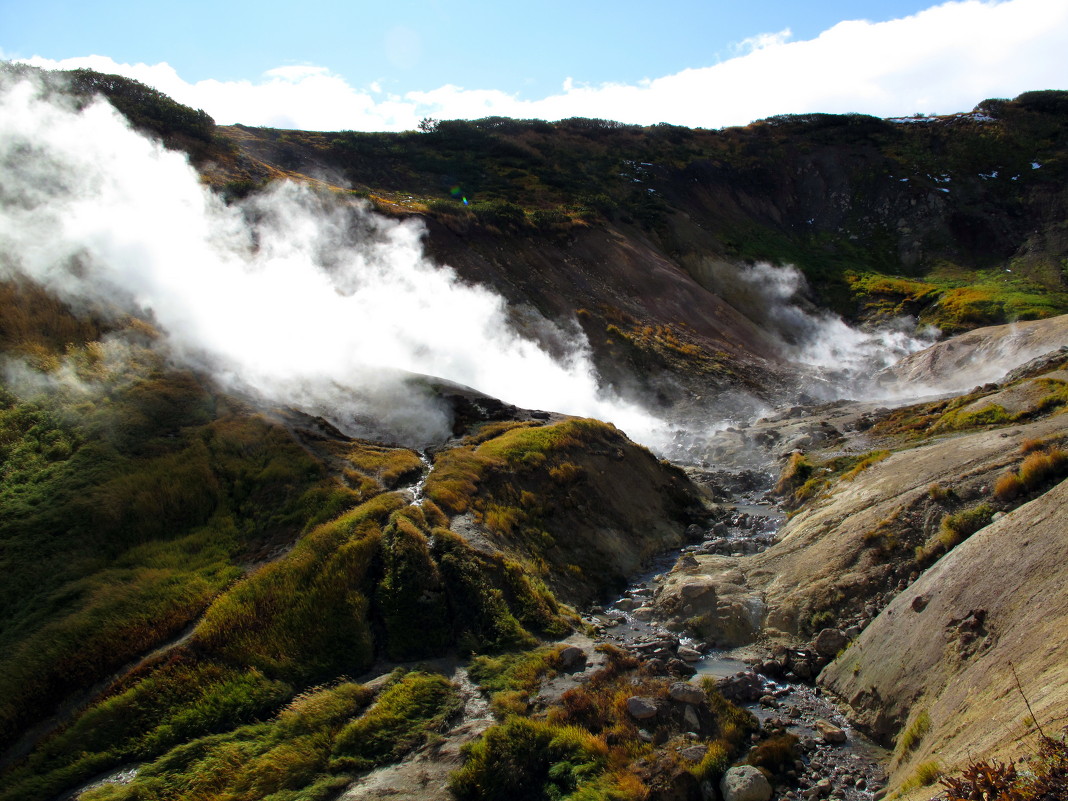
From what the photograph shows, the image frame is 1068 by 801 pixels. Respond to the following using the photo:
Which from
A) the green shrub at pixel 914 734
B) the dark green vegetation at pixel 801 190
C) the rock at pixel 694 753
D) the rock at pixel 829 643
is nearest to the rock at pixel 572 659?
the rock at pixel 694 753

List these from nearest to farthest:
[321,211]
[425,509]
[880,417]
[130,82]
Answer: [425,509] < [880,417] < [321,211] < [130,82]

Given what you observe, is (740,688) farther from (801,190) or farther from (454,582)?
(801,190)

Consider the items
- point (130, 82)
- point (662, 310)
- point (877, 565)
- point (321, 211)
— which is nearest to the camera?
point (877, 565)

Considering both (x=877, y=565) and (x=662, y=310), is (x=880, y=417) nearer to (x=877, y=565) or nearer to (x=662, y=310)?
(x=877, y=565)

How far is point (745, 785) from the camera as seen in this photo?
9266 millimetres

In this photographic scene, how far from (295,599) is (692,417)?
2922cm

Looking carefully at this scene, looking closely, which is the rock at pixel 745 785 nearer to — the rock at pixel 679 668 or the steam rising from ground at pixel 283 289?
the rock at pixel 679 668

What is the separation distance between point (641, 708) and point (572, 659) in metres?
1.85

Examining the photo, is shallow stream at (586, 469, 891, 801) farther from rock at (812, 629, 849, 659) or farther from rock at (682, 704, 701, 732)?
rock at (682, 704, 701, 732)

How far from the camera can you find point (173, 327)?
21.7 m

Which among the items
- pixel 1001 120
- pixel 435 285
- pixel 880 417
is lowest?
pixel 880 417

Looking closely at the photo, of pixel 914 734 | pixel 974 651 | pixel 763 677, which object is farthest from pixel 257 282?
pixel 974 651

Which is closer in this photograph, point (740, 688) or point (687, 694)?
point (687, 694)

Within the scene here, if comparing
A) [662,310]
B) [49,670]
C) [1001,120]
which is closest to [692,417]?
[662,310]
